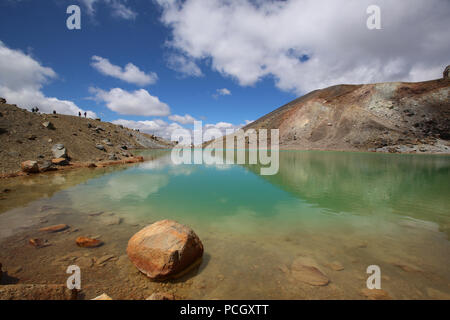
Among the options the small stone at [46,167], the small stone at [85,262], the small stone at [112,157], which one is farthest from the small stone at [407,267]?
the small stone at [112,157]

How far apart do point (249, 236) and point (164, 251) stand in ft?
10.3

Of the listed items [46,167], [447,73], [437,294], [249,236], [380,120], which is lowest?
[437,294]

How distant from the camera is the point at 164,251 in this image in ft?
14.1

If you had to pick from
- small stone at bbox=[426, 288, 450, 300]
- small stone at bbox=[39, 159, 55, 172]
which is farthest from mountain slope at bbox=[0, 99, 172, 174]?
small stone at bbox=[426, 288, 450, 300]

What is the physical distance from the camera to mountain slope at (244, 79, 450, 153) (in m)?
52.5

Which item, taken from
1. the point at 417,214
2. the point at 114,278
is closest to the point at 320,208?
the point at 417,214

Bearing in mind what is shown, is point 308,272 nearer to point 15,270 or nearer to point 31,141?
point 15,270

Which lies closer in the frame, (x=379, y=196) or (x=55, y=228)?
(x=55, y=228)

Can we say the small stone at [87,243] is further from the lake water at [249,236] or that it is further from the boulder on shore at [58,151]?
the boulder on shore at [58,151]

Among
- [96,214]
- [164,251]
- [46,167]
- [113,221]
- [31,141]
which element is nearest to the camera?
A: [164,251]

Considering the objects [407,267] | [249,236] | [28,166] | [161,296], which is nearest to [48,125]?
[28,166]

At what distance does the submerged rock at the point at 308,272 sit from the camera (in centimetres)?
427
